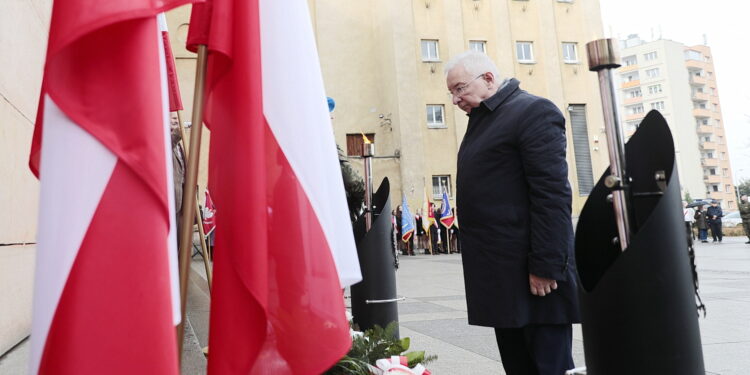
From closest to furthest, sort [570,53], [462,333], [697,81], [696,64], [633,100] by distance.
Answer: [462,333]
[570,53]
[697,81]
[696,64]
[633,100]

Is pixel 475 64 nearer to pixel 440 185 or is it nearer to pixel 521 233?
pixel 521 233

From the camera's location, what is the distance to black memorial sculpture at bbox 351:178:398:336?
405 centimetres

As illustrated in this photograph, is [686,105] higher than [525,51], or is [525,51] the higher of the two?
[686,105]

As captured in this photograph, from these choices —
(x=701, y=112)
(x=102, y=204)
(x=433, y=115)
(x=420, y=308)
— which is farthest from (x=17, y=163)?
(x=701, y=112)

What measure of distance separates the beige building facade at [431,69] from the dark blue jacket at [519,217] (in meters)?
21.6

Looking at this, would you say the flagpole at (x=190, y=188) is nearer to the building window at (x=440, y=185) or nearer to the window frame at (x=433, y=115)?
the building window at (x=440, y=185)

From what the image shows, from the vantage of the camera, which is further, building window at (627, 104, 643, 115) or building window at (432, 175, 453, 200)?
building window at (627, 104, 643, 115)

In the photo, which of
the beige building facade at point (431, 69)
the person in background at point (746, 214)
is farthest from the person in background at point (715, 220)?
the beige building facade at point (431, 69)

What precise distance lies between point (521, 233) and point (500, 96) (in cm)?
63

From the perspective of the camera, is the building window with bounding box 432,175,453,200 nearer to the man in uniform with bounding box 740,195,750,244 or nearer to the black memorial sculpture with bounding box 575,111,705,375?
the man in uniform with bounding box 740,195,750,244

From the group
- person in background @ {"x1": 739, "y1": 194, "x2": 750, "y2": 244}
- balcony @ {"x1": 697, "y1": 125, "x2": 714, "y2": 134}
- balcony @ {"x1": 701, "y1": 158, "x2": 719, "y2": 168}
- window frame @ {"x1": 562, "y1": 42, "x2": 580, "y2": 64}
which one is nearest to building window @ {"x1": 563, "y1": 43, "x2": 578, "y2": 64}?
window frame @ {"x1": 562, "y1": 42, "x2": 580, "y2": 64}

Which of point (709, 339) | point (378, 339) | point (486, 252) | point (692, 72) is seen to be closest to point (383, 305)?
point (378, 339)

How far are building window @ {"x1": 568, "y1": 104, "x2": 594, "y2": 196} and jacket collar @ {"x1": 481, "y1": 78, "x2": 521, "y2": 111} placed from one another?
25.5 meters

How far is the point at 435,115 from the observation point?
25.7 metres
